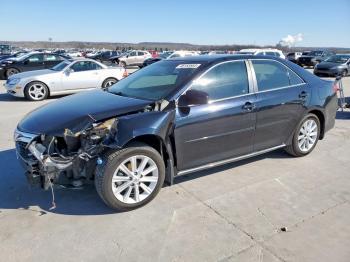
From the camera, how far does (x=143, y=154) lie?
142 inches

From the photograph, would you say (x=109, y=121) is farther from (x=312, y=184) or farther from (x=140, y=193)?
(x=312, y=184)

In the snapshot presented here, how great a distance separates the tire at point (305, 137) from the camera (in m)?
5.14

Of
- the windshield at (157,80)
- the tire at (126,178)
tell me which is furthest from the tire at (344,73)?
the tire at (126,178)

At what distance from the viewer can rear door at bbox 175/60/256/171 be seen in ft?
12.8

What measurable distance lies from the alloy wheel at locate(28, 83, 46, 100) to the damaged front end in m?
8.11

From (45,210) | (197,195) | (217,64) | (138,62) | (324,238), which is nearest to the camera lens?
(324,238)

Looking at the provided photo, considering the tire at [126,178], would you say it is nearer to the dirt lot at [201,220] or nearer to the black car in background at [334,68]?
the dirt lot at [201,220]

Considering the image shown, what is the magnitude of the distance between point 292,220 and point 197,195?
1.10 metres

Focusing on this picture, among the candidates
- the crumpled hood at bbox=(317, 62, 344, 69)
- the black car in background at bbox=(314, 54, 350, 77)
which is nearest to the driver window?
the black car in background at bbox=(314, 54, 350, 77)

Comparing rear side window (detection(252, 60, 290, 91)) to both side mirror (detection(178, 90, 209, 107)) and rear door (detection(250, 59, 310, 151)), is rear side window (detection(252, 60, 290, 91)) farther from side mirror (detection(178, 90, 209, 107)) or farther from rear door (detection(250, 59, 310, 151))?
side mirror (detection(178, 90, 209, 107))

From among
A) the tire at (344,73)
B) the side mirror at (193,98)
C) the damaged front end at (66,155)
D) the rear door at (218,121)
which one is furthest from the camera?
the tire at (344,73)

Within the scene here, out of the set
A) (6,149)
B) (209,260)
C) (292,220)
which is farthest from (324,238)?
Result: (6,149)

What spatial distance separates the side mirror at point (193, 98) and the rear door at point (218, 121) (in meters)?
0.07

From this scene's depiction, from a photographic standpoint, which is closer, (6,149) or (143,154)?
(143,154)
